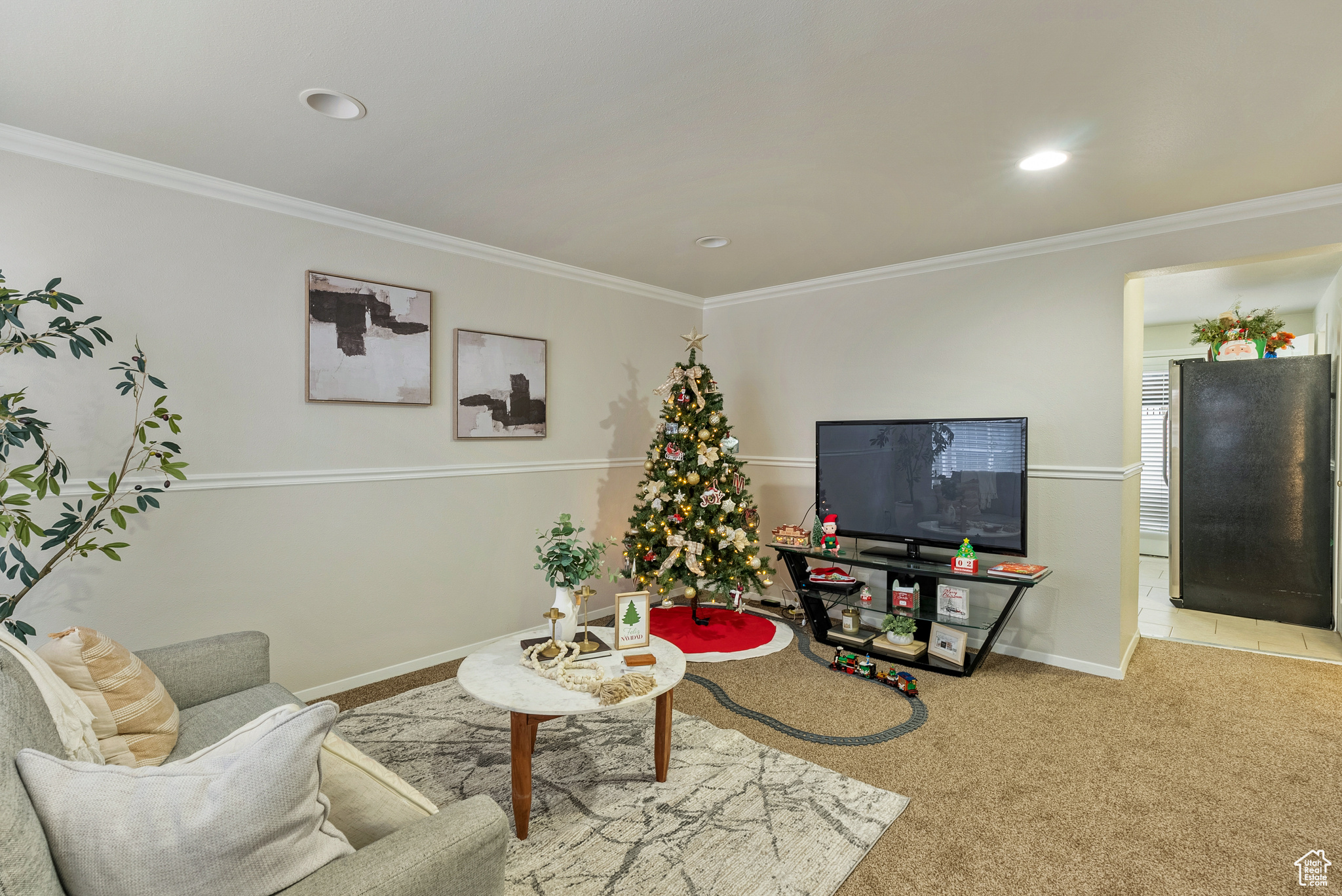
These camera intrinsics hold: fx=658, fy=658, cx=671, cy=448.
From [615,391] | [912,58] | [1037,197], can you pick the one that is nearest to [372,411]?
[615,391]

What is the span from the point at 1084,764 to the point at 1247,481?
3211 millimetres

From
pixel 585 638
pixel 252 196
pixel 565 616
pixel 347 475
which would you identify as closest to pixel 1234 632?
pixel 585 638

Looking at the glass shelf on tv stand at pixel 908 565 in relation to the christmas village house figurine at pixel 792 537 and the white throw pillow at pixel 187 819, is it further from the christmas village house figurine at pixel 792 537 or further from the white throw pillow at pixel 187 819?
the white throw pillow at pixel 187 819

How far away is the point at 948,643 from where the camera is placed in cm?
366

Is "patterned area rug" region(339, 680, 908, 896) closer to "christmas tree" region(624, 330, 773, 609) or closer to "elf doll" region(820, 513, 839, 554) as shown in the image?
"christmas tree" region(624, 330, 773, 609)

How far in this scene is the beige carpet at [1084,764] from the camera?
201cm

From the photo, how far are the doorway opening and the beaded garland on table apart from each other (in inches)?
139

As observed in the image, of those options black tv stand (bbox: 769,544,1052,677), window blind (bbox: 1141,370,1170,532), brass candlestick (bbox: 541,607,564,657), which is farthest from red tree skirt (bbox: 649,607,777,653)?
window blind (bbox: 1141,370,1170,532)

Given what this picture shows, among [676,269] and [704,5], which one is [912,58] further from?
[676,269]

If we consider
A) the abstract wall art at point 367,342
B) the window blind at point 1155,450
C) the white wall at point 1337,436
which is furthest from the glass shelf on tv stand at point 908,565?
the window blind at point 1155,450

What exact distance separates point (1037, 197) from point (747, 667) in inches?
108

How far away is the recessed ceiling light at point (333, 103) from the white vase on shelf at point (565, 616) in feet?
5.95

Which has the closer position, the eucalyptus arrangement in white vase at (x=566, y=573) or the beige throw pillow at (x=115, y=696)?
the beige throw pillow at (x=115, y=696)

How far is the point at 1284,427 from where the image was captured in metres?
4.42
